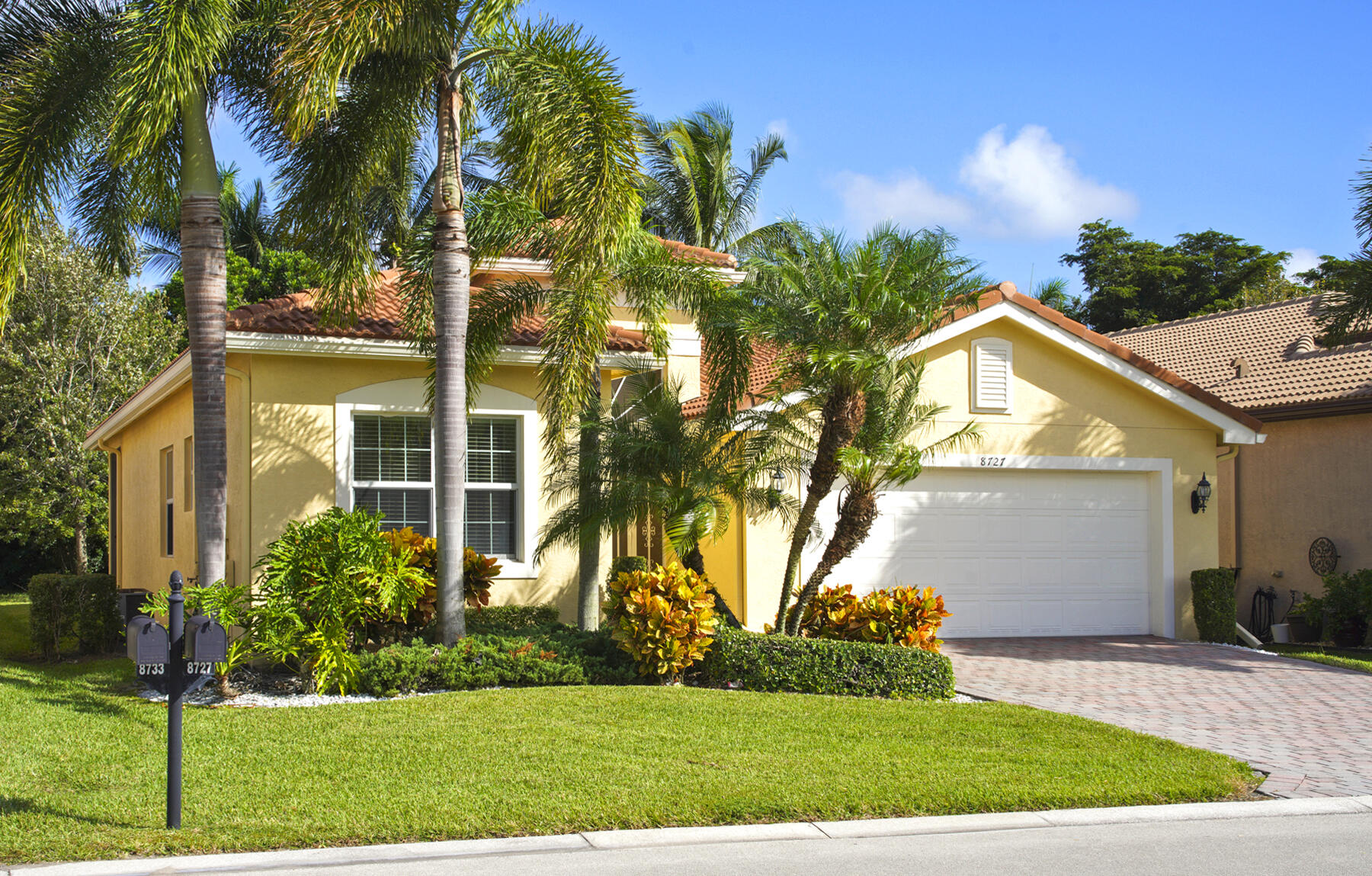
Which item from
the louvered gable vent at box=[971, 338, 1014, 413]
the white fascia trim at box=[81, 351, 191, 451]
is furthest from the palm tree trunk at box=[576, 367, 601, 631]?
the louvered gable vent at box=[971, 338, 1014, 413]

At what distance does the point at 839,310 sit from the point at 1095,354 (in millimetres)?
6128

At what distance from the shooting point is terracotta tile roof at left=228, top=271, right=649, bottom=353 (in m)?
12.0

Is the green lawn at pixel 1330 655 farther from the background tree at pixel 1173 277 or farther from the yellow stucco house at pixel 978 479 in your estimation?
the background tree at pixel 1173 277

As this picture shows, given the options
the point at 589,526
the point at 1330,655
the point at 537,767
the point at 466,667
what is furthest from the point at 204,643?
Answer: the point at 1330,655

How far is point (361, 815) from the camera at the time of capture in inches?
242

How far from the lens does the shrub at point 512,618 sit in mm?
12219

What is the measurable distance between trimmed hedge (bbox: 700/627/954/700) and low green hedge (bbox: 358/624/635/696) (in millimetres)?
1097

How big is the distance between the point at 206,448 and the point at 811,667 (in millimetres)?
5879

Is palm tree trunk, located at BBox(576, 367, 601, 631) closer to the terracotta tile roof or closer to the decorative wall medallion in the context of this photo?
the terracotta tile roof

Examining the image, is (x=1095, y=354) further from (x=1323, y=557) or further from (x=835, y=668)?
(x=835, y=668)

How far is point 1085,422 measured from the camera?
50.8 ft

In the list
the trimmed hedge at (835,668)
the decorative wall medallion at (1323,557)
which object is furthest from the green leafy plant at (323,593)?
the decorative wall medallion at (1323,557)

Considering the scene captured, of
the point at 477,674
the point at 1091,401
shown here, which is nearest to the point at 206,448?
the point at 477,674

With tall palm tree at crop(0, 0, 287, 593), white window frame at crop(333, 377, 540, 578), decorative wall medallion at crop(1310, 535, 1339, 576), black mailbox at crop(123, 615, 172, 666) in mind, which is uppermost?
tall palm tree at crop(0, 0, 287, 593)
